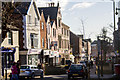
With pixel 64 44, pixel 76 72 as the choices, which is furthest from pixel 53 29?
pixel 76 72

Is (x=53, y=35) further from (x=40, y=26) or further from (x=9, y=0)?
(x=9, y=0)

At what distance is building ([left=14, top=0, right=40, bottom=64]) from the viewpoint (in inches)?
1468

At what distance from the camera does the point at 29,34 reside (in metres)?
38.5

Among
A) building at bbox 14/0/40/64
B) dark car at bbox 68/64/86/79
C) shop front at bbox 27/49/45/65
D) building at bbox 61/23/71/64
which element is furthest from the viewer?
building at bbox 61/23/71/64

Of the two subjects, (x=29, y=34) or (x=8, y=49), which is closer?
(x=8, y=49)

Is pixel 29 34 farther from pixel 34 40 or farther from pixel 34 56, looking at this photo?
pixel 34 56

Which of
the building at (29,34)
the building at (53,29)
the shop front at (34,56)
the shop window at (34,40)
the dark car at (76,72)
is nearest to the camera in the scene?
the dark car at (76,72)

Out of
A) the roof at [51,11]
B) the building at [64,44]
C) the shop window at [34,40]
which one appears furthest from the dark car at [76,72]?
the building at [64,44]

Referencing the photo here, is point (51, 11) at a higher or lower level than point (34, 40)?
higher

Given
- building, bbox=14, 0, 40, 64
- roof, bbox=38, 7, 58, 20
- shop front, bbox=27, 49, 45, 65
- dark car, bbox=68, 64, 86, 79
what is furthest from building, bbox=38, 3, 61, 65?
dark car, bbox=68, 64, 86, 79

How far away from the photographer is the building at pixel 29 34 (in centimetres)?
3728

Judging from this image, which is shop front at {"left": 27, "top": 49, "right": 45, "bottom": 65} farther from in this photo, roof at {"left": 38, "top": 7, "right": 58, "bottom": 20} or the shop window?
roof at {"left": 38, "top": 7, "right": 58, "bottom": 20}

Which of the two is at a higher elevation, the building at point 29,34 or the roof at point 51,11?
the roof at point 51,11

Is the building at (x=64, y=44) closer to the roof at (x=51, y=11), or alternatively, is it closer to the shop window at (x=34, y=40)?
the roof at (x=51, y=11)
